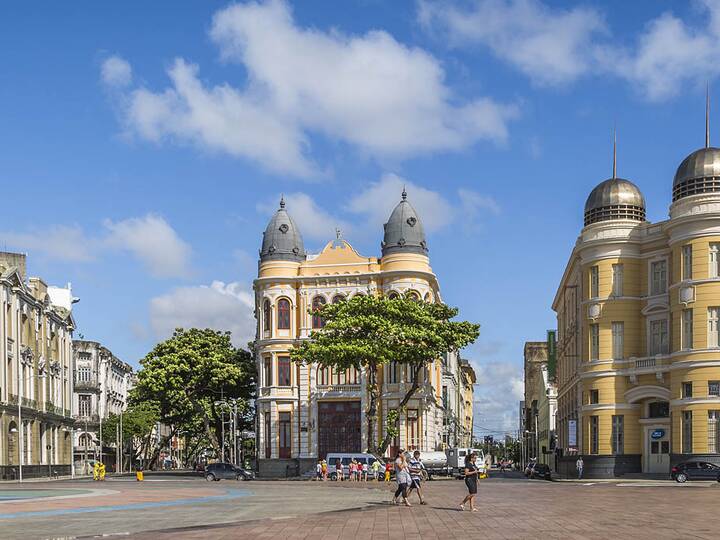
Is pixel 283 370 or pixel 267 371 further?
pixel 267 371

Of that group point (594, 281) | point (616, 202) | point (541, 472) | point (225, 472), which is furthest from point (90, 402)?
point (616, 202)

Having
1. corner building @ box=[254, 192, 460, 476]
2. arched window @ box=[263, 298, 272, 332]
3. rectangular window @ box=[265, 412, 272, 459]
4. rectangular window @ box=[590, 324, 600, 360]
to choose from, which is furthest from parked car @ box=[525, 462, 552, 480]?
arched window @ box=[263, 298, 272, 332]

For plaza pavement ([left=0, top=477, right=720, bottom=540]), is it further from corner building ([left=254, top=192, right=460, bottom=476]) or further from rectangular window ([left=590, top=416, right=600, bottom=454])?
corner building ([left=254, top=192, right=460, bottom=476])

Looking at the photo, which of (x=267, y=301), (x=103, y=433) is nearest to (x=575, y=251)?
(x=267, y=301)

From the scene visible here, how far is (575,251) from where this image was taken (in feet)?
222

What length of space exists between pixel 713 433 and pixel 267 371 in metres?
37.0

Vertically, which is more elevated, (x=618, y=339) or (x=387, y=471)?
(x=618, y=339)

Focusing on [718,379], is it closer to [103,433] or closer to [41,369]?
[41,369]

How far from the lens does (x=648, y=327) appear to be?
62.5m

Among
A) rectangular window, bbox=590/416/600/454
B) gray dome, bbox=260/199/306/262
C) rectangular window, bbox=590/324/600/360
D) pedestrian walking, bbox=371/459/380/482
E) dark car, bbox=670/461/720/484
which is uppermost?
gray dome, bbox=260/199/306/262

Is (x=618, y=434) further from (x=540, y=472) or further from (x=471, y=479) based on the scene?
(x=471, y=479)

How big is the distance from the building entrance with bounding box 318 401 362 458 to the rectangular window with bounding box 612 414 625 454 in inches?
878

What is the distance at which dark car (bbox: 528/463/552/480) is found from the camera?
74.3 meters

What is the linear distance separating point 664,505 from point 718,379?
27341 millimetres
